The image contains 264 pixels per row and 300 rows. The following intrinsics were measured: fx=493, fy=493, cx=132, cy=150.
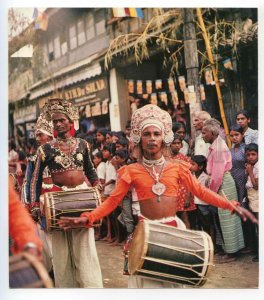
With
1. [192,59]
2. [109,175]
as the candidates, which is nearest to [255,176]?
[192,59]

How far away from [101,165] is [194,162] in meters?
0.92

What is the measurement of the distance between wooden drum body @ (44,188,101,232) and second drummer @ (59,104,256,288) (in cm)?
7

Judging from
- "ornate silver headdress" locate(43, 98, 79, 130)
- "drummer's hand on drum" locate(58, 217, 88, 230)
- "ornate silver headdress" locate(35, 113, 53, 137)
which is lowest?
"drummer's hand on drum" locate(58, 217, 88, 230)

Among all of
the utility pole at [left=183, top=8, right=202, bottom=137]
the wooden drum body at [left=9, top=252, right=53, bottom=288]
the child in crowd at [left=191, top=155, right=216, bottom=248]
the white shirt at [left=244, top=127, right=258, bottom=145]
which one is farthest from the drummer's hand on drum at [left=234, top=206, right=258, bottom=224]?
the wooden drum body at [left=9, top=252, right=53, bottom=288]

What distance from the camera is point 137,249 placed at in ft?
14.4

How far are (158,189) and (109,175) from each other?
1.80 feet

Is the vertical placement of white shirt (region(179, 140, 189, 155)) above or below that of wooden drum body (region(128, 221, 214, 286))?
above

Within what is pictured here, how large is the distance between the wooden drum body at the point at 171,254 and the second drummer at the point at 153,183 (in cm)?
19

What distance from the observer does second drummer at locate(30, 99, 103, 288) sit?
15.5ft

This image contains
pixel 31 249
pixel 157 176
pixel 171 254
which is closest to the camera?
pixel 31 249

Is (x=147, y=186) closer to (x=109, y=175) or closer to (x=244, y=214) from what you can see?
(x=109, y=175)

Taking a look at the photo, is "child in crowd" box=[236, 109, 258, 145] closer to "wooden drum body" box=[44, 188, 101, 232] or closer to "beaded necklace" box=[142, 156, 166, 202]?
"beaded necklace" box=[142, 156, 166, 202]
